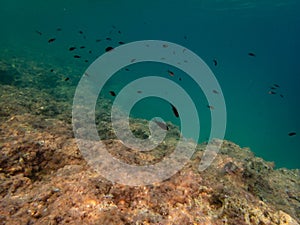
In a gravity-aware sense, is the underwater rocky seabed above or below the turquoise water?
below

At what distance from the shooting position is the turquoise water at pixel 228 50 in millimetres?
42125

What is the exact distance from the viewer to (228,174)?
15.4 ft

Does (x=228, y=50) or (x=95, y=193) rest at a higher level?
(x=228, y=50)

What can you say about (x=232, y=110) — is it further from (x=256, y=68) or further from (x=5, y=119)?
(x=256, y=68)

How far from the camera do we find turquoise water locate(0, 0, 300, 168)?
4212 centimetres

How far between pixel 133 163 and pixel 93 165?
0.72 m

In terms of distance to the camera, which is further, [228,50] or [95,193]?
[228,50]

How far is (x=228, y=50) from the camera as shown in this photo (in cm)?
14638

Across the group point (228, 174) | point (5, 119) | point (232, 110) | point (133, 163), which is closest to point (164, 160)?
point (133, 163)

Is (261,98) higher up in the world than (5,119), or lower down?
higher up

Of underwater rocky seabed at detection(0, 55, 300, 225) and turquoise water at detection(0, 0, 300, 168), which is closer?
underwater rocky seabed at detection(0, 55, 300, 225)

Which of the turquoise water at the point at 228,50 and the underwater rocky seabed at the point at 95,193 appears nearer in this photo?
the underwater rocky seabed at the point at 95,193

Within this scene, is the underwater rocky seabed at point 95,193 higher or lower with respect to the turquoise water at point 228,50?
lower

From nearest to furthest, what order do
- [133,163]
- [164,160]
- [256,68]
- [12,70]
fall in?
[133,163]
[164,160]
[12,70]
[256,68]
